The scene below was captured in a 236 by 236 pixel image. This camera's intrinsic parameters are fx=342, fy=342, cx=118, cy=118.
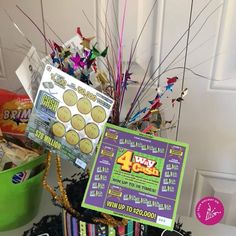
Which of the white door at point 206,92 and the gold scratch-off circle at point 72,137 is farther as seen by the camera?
the white door at point 206,92

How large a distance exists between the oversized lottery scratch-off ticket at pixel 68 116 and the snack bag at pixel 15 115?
0.21 m

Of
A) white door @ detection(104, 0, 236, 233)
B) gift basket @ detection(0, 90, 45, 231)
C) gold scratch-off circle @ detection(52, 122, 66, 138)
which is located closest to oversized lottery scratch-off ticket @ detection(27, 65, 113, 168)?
gold scratch-off circle @ detection(52, 122, 66, 138)

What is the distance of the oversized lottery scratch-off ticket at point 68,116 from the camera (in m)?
0.62

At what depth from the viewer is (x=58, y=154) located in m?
0.67

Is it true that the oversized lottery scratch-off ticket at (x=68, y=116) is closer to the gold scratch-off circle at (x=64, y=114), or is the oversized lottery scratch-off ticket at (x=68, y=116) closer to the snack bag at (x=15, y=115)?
the gold scratch-off circle at (x=64, y=114)

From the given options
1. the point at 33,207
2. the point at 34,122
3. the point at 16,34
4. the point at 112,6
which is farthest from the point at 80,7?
the point at 33,207

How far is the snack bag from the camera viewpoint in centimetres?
86

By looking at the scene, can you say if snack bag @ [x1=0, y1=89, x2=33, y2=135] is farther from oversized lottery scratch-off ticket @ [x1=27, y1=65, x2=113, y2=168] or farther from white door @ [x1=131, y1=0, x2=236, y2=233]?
white door @ [x1=131, y1=0, x2=236, y2=233]

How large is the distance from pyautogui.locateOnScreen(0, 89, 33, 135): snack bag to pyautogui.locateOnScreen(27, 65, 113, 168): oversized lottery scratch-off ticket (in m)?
0.21

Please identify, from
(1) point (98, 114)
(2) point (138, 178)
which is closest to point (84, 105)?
(1) point (98, 114)

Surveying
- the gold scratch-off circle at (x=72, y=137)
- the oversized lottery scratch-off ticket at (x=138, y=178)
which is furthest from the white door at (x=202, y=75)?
the gold scratch-off circle at (x=72, y=137)

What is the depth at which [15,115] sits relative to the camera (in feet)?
2.84

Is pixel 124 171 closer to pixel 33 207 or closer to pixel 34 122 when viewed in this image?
pixel 34 122

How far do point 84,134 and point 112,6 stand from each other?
43 cm
